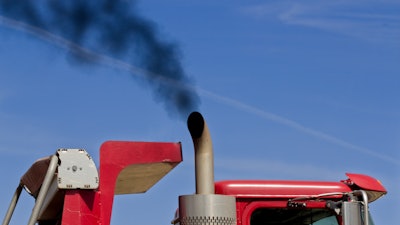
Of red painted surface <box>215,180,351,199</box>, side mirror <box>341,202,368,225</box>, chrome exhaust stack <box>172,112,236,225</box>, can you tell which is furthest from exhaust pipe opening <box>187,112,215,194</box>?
side mirror <box>341,202,368,225</box>

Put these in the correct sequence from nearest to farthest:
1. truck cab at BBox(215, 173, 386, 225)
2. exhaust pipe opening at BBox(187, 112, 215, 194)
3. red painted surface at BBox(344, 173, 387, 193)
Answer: exhaust pipe opening at BBox(187, 112, 215, 194) < truck cab at BBox(215, 173, 386, 225) < red painted surface at BBox(344, 173, 387, 193)

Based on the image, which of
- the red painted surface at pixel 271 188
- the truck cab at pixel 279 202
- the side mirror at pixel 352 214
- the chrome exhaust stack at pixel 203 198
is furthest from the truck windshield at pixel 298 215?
the side mirror at pixel 352 214

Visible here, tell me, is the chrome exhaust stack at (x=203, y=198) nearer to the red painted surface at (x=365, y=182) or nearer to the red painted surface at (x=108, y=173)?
the red painted surface at (x=108, y=173)

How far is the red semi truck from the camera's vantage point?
7277 mm

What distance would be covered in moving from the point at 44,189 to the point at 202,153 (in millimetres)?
1517

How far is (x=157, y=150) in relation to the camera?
769cm

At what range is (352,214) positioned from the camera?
22.9 ft

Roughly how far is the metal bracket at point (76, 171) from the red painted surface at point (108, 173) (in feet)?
0.26

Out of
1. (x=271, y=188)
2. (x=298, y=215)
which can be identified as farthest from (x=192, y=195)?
(x=298, y=215)

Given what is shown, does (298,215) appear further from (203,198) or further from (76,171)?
(76,171)

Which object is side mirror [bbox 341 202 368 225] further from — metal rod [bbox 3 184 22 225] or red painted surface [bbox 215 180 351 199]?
metal rod [bbox 3 184 22 225]

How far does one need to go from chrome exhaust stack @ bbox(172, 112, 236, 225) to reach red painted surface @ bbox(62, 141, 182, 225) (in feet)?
0.72

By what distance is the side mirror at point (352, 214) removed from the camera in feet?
22.8

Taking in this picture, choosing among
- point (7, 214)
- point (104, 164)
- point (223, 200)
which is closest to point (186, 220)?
point (223, 200)
